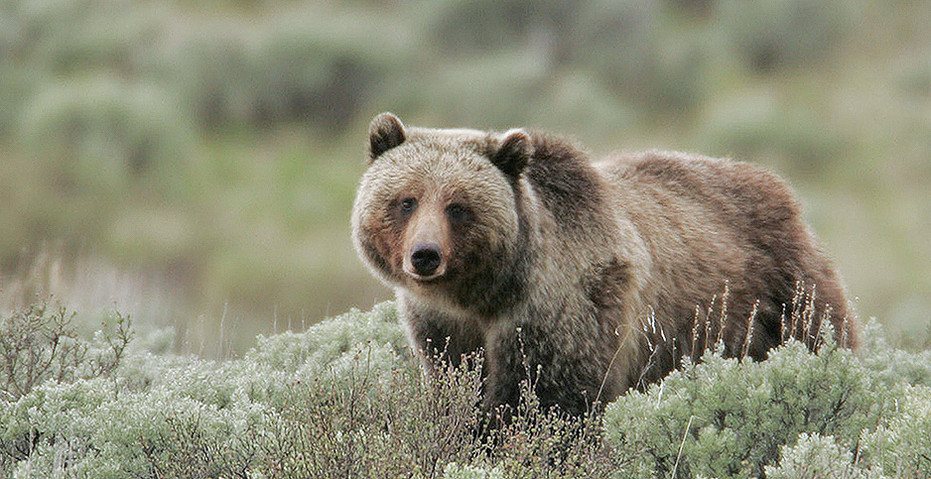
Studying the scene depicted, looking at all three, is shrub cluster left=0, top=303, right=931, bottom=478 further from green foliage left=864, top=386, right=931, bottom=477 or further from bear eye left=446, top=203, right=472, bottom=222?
bear eye left=446, top=203, right=472, bottom=222

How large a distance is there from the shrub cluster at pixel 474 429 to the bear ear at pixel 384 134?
1.19 metres

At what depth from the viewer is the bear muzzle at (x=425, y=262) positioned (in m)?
4.84

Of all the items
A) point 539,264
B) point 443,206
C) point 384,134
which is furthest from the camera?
point 384,134

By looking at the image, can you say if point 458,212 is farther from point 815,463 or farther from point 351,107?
point 351,107

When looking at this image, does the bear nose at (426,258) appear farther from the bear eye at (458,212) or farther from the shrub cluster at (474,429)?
the shrub cluster at (474,429)

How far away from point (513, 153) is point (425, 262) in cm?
78

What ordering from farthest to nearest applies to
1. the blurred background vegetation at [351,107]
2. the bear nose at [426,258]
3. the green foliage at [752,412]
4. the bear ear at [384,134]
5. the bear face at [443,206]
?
the blurred background vegetation at [351,107], the bear ear at [384,134], the bear face at [443,206], the bear nose at [426,258], the green foliage at [752,412]

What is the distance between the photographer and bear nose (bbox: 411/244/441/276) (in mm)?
4836

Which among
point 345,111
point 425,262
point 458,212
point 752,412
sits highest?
point 345,111

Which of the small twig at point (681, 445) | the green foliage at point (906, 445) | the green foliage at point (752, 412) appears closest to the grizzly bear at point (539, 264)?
the green foliage at point (752, 412)

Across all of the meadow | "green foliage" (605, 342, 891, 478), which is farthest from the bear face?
the meadow

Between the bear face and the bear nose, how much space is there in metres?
0.02

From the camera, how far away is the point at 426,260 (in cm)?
487

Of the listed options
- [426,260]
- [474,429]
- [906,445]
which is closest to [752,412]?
[906,445]
